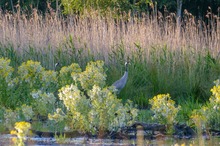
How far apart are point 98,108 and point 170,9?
18358 millimetres

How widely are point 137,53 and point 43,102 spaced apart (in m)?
4.78

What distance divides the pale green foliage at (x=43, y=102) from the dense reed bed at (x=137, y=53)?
283cm

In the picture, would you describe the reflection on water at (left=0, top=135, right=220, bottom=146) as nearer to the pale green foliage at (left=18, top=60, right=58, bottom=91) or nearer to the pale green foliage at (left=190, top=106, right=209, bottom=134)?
the pale green foliage at (left=190, top=106, right=209, bottom=134)

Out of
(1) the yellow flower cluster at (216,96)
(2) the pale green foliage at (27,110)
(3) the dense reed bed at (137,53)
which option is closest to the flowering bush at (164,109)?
(1) the yellow flower cluster at (216,96)

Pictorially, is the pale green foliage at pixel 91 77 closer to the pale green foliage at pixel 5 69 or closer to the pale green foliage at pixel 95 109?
the pale green foliage at pixel 95 109

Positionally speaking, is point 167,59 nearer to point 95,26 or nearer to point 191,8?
point 95,26

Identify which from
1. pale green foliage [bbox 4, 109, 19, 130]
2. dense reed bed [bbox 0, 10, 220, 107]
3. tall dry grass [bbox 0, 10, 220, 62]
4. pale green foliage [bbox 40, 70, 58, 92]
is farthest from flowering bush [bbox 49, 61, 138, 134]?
tall dry grass [bbox 0, 10, 220, 62]

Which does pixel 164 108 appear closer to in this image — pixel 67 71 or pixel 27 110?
pixel 27 110

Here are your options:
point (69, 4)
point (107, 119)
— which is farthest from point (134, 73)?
point (69, 4)

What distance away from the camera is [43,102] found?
8.41 m

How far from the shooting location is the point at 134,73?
12.2 metres

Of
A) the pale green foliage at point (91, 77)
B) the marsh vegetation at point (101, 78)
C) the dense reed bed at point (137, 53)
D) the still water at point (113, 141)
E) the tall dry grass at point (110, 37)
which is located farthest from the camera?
the tall dry grass at point (110, 37)

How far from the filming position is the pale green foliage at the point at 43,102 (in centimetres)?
834

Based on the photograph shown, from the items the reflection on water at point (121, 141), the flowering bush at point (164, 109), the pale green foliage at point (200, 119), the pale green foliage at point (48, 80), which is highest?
the pale green foliage at point (48, 80)
